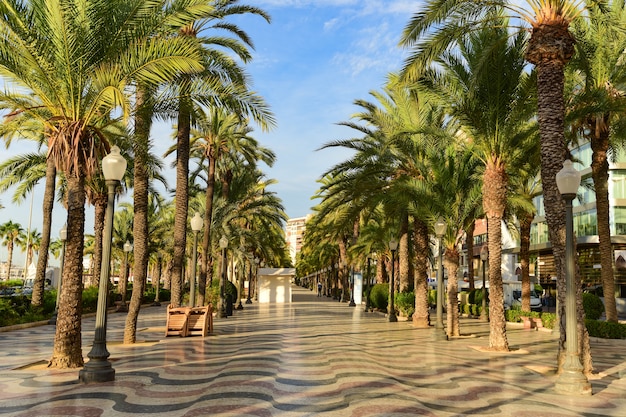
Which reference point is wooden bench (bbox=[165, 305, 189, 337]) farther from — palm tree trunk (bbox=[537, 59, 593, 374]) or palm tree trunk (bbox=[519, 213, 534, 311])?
palm tree trunk (bbox=[519, 213, 534, 311])

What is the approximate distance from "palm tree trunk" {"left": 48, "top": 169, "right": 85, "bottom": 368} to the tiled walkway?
48cm

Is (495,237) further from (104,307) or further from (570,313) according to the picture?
(104,307)

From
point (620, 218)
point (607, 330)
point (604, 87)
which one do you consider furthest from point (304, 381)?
point (620, 218)

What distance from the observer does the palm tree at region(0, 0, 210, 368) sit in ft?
32.7

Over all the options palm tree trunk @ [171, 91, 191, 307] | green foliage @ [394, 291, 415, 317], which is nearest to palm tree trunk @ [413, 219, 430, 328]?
green foliage @ [394, 291, 415, 317]

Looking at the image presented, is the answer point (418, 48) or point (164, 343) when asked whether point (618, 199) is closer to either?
point (418, 48)

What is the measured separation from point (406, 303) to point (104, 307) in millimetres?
18630

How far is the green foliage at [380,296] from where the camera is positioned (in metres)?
30.6

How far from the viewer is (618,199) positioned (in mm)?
40844

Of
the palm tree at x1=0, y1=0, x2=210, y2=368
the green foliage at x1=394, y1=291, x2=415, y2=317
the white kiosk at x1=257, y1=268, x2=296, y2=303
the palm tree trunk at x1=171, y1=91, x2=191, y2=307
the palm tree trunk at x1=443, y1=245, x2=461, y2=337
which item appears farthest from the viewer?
the white kiosk at x1=257, y1=268, x2=296, y2=303

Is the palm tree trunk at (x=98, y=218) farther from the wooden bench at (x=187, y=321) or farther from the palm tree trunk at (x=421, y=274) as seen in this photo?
the palm tree trunk at (x=421, y=274)

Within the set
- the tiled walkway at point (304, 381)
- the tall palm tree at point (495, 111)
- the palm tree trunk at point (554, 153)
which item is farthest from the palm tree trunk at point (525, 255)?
the palm tree trunk at point (554, 153)

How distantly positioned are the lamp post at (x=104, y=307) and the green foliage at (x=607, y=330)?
1581 centimetres

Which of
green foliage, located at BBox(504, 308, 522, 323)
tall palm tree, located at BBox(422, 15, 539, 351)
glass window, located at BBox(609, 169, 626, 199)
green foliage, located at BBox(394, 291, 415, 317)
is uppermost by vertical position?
glass window, located at BBox(609, 169, 626, 199)
